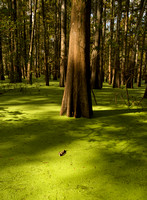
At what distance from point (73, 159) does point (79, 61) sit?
3018mm

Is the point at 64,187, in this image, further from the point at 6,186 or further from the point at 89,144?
the point at 89,144

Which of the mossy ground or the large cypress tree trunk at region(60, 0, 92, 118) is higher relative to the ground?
the large cypress tree trunk at region(60, 0, 92, 118)

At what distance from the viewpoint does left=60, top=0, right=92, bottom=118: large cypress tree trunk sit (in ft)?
16.6

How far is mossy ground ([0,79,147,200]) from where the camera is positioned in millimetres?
2078

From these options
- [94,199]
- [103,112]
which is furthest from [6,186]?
[103,112]

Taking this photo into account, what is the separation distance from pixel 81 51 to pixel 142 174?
3.63 metres

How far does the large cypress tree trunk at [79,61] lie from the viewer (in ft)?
16.6

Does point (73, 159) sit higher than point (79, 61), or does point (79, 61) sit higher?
point (79, 61)

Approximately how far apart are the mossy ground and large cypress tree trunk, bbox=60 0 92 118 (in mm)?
536

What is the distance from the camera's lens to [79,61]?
5.12 metres

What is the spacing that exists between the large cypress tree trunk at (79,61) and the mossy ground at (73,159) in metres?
0.54

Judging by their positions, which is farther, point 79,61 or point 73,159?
point 79,61

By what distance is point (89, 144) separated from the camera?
11.4ft

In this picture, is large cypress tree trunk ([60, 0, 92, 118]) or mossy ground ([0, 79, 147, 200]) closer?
mossy ground ([0, 79, 147, 200])
